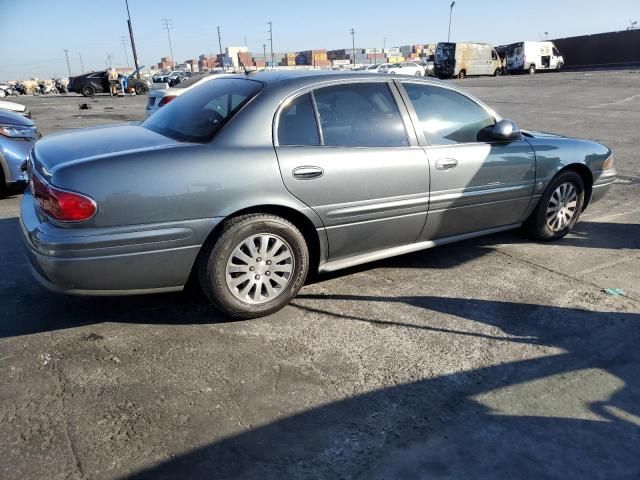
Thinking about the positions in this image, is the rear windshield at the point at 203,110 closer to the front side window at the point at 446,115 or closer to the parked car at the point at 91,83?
the front side window at the point at 446,115

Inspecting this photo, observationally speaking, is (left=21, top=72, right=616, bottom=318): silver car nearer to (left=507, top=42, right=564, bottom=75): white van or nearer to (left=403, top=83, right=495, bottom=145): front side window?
(left=403, top=83, right=495, bottom=145): front side window

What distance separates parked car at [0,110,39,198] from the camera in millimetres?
6250

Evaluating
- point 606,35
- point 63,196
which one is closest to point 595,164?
point 63,196

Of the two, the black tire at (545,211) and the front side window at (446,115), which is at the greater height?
the front side window at (446,115)

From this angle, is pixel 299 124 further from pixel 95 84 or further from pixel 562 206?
pixel 95 84

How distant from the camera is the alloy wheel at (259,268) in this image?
11.0ft

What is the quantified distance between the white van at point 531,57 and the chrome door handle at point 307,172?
137 ft

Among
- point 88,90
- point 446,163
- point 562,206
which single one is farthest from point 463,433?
point 88,90

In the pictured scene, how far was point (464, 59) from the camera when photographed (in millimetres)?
38156

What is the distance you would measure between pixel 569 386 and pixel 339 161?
1.94 meters

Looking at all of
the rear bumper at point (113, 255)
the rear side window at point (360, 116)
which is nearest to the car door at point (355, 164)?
the rear side window at point (360, 116)

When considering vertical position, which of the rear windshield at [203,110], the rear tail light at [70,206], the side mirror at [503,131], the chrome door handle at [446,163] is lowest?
the chrome door handle at [446,163]

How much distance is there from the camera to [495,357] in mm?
3090

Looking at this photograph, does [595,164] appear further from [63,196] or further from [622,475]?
[63,196]
